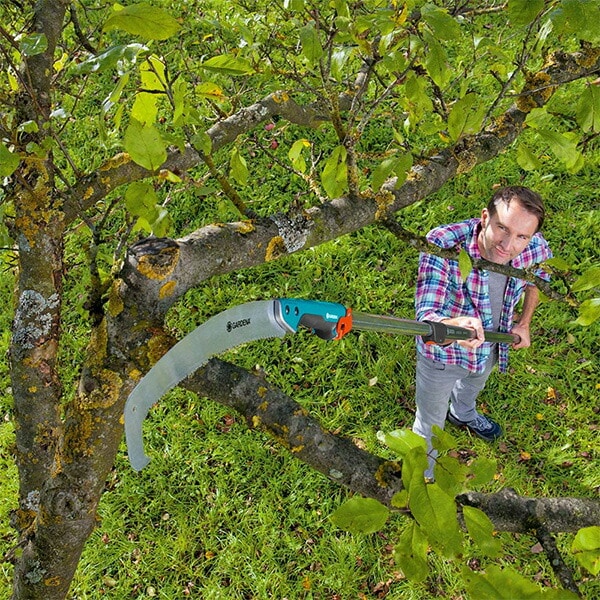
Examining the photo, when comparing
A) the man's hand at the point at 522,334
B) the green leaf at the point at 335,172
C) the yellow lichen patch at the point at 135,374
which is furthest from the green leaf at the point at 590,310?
the man's hand at the point at 522,334

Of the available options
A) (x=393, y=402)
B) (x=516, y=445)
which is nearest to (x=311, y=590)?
(x=393, y=402)

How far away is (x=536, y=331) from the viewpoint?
446cm

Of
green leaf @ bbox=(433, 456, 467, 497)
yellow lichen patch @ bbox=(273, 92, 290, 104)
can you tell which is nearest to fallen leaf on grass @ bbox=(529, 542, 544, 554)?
green leaf @ bbox=(433, 456, 467, 497)

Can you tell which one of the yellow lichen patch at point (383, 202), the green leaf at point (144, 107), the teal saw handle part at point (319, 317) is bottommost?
the teal saw handle part at point (319, 317)

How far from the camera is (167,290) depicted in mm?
1519

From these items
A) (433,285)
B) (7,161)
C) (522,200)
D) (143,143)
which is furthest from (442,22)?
(433,285)

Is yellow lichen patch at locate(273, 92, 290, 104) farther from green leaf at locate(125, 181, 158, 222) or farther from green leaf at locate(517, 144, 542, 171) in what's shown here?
green leaf at locate(125, 181, 158, 222)

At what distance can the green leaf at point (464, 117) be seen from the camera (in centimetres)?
139

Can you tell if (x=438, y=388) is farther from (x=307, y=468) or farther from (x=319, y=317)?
(x=319, y=317)

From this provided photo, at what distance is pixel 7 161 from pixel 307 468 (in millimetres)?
3170

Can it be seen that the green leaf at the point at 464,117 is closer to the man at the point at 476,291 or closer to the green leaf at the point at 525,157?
the green leaf at the point at 525,157

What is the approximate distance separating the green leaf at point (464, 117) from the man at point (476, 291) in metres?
1.35

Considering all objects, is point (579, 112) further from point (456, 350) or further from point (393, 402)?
point (393, 402)

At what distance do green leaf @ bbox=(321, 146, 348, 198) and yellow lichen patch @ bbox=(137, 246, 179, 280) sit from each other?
0.46 meters
